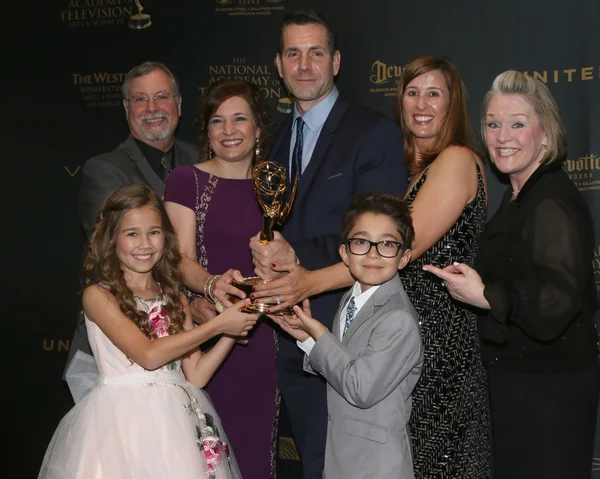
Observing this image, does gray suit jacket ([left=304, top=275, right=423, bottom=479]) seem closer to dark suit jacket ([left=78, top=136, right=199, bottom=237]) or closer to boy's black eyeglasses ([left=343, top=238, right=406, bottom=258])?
boy's black eyeglasses ([left=343, top=238, right=406, bottom=258])

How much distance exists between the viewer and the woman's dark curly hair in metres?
3.46

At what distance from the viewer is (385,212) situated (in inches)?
111

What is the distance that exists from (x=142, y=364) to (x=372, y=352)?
0.89m

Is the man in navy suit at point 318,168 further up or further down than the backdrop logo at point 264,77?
further down

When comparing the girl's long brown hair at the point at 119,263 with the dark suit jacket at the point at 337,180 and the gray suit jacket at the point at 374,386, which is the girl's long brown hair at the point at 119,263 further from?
the gray suit jacket at the point at 374,386

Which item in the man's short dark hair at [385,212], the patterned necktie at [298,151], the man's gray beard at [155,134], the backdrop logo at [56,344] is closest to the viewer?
the man's short dark hair at [385,212]

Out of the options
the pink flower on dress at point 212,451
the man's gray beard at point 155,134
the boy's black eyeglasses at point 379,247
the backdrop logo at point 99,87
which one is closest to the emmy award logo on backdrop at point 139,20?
the backdrop logo at point 99,87

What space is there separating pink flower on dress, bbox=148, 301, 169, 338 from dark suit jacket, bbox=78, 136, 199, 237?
3.86 feet

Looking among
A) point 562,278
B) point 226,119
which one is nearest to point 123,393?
point 226,119

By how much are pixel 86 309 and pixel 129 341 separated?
0.25 metres

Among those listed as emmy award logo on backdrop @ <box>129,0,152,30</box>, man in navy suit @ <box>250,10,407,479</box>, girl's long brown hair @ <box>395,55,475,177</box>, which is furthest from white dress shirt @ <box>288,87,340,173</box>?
emmy award logo on backdrop @ <box>129,0,152,30</box>

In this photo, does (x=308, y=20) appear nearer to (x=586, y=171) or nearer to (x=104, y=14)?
(x=586, y=171)

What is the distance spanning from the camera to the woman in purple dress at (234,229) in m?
3.45

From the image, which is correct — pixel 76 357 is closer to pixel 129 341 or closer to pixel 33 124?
pixel 129 341
